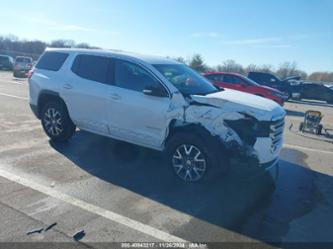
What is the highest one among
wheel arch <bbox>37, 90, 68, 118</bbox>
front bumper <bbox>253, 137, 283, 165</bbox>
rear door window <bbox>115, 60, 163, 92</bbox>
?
rear door window <bbox>115, 60, 163, 92</bbox>

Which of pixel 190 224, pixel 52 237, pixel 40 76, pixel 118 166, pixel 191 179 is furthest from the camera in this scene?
pixel 40 76

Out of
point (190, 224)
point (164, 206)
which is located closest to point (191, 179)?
point (164, 206)

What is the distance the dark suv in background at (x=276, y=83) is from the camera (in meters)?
22.2

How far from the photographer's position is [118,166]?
5586 mm

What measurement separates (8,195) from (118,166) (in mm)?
1859

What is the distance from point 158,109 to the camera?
5.10 m

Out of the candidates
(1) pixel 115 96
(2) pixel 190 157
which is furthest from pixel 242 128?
(1) pixel 115 96

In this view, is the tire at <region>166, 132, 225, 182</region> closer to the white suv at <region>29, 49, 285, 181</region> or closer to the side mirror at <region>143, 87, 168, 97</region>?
the white suv at <region>29, 49, 285, 181</region>

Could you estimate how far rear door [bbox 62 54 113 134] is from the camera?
5.80 metres

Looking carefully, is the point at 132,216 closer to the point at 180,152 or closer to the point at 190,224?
the point at 190,224

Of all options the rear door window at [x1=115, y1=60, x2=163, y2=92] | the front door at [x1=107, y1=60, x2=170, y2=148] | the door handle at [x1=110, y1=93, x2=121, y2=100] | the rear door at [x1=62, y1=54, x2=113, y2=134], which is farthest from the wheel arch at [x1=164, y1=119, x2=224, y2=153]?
the rear door at [x1=62, y1=54, x2=113, y2=134]

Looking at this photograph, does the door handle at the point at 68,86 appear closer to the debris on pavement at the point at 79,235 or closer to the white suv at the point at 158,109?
the white suv at the point at 158,109

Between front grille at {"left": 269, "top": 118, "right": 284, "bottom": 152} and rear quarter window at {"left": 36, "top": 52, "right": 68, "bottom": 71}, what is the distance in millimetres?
4316

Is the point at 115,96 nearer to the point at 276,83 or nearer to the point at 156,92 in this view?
the point at 156,92
